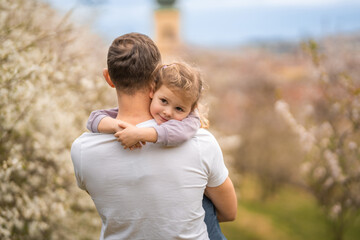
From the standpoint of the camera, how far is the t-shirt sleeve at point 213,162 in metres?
1.28

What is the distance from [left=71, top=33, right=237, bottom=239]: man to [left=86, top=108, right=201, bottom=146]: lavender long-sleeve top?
1.4 inches

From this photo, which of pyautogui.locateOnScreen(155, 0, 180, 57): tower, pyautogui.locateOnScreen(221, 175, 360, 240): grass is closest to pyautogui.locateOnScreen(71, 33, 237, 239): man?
pyautogui.locateOnScreen(221, 175, 360, 240): grass

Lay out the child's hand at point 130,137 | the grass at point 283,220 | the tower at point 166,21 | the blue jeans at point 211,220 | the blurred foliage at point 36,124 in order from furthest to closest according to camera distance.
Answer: the tower at point 166,21 → the grass at point 283,220 → the blurred foliage at point 36,124 → the blue jeans at point 211,220 → the child's hand at point 130,137

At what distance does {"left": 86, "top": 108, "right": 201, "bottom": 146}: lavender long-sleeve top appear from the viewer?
1.21 metres

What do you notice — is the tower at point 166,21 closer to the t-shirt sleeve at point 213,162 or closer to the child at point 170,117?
the child at point 170,117

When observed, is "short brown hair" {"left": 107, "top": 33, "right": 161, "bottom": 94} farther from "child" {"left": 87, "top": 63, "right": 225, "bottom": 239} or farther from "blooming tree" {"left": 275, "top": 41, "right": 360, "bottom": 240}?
"blooming tree" {"left": 275, "top": 41, "right": 360, "bottom": 240}

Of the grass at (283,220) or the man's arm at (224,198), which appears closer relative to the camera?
the man's arm at (224,198)

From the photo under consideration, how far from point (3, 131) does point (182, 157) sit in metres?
2.19

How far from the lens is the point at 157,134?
1.22 metres

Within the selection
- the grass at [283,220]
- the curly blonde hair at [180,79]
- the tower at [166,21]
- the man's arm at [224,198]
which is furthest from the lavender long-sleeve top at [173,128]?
the tower at [166,21]

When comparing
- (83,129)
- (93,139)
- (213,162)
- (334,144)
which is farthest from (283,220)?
(93,139)

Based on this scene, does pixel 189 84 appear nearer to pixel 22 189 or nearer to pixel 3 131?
pixel 3 131

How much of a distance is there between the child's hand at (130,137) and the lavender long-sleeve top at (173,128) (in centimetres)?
8

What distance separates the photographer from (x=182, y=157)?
124 centimetres
